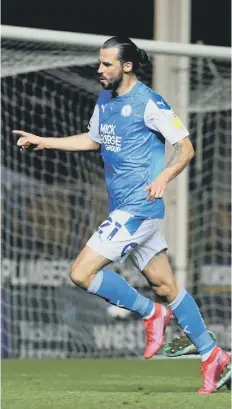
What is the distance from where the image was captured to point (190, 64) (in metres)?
11.8

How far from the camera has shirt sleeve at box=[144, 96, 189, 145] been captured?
7.05 meters

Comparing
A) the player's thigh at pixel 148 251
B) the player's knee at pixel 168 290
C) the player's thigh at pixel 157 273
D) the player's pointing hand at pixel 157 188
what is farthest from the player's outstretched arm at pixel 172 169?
the player's knee at pixel 168 290

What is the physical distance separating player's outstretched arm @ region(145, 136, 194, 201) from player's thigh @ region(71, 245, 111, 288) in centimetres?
45

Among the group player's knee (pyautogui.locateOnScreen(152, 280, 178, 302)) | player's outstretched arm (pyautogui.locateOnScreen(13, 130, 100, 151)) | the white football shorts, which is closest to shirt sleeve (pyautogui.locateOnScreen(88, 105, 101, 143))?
player's outstretched arm (pyautogui.locateOnScreen(13, 130, 100, 151))

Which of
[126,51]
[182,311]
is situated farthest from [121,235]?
[126,51]

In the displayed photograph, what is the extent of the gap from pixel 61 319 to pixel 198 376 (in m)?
2.75

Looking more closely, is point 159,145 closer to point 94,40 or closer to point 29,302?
point 94,40

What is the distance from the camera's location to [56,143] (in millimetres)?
7504

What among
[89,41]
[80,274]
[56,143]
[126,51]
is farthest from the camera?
[89,41]

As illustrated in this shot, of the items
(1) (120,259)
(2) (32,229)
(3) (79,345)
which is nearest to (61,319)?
(3) (79,345)

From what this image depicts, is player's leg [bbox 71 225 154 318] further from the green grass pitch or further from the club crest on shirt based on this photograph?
the club crest on shirt

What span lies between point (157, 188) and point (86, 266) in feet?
1.97

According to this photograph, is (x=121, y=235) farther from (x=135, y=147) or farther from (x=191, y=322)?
(x=191, y=322)

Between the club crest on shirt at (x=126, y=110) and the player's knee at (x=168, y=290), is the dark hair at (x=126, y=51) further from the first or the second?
the player's knee at (x=168, y=290)
